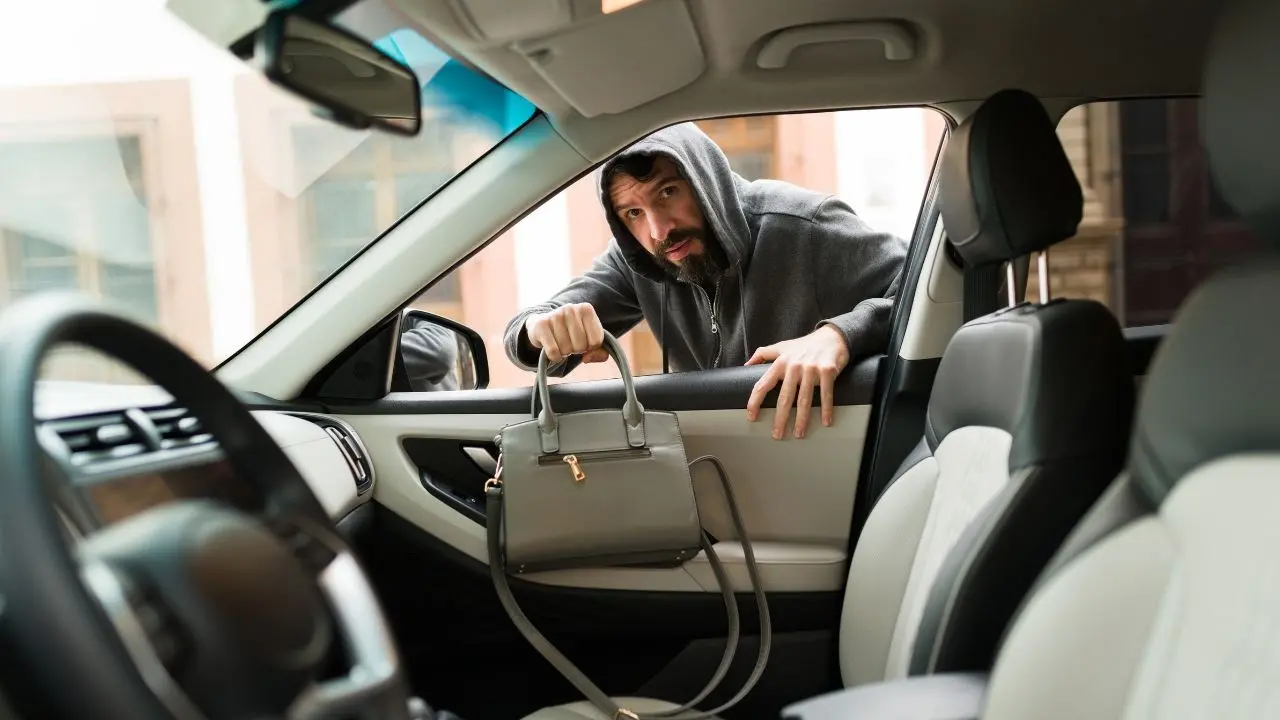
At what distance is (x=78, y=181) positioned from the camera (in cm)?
362

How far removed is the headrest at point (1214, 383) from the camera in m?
0.84

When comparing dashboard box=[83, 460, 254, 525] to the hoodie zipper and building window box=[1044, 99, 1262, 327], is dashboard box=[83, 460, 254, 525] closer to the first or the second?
the hoodie zipper

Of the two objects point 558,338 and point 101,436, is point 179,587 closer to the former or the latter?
point 101,436

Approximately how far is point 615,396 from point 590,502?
0.79 ft

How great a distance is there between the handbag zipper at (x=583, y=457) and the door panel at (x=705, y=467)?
16 cm

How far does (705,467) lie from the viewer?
1805 millimetres

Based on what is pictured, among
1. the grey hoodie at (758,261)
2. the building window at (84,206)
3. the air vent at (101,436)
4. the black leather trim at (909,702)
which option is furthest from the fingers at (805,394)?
the building window at (84,206)

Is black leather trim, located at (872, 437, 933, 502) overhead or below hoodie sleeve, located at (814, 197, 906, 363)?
below

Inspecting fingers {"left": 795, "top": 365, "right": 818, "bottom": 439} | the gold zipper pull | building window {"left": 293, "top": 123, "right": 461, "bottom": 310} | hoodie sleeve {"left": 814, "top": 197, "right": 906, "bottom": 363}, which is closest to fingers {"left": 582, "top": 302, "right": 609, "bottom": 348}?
the gold zipper pull

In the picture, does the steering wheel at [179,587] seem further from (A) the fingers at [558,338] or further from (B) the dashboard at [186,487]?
(A) the fingers at [558,338]

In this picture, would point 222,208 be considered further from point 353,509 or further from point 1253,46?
point 1253,46

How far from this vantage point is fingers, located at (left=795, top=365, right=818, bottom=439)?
1735 mm

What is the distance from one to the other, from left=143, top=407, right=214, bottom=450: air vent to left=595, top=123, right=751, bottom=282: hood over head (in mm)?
1037

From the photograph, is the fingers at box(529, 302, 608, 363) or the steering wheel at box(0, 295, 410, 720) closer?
the steering wheel at box(0, 295, 410, 720)
